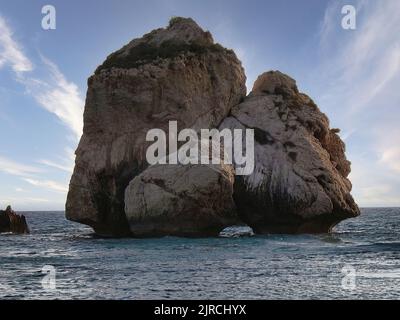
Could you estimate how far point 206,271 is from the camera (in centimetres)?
2022

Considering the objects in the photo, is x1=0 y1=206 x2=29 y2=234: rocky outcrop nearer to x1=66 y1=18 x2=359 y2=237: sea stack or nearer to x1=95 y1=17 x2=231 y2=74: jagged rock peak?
x1=66 y1=18 x2=359 y2=237: sea stack

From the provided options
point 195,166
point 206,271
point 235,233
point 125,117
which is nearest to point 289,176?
point 195,166

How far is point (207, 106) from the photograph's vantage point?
4341cm

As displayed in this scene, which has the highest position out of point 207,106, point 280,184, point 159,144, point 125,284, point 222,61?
point 222,61

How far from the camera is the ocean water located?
15.8m

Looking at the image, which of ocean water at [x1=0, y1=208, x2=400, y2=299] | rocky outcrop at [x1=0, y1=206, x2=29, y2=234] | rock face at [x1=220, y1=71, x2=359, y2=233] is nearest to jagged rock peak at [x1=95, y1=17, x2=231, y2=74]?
rock face at [x1=220, y1=71, x2=359, y2=233]

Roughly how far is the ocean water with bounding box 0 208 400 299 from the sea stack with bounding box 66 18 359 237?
471 cm

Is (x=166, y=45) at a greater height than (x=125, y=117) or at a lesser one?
greater

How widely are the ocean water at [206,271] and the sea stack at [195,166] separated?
186 inches

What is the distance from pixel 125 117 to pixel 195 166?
9.28m

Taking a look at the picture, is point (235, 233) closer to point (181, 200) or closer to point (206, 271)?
point (181, 200)
